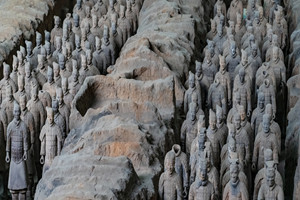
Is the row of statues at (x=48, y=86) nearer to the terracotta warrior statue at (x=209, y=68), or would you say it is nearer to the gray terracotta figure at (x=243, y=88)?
the terracotta warrior statue at (x=209, y=68)

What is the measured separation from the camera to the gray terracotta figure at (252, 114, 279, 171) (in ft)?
43.6

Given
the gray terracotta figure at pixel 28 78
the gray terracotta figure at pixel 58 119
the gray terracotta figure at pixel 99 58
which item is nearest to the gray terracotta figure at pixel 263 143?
the gray terracotta figure at pixel 58 119

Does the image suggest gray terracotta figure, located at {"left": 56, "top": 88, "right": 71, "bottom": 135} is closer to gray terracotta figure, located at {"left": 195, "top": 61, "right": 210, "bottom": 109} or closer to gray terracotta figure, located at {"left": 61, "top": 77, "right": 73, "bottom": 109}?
gray terracotta figure, located at {"left": 61, "top": 77, "right": 73, "bottom": 109}

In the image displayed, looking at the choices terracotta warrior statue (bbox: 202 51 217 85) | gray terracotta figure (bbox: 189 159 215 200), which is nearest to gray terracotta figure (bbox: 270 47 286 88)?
terracotta warrior statue (bbox: 202 51 217 85)

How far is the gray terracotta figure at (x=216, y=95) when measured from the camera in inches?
606

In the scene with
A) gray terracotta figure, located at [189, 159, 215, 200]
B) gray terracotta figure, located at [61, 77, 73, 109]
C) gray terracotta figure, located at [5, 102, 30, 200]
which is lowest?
gray terracotta figure, located at [5, 102, 30, 200]

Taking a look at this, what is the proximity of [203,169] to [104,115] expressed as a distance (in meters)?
2.59

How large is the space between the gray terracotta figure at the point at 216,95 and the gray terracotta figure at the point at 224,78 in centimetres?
10

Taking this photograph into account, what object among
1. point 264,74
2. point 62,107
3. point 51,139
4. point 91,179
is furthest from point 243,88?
point 91,179

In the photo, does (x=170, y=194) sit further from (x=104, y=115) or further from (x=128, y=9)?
(x=128, y=9)

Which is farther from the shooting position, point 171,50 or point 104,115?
point 171,50

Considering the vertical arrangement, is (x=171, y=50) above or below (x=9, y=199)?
above

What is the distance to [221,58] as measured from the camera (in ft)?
51.6

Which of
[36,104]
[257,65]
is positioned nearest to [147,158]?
[36,104]
